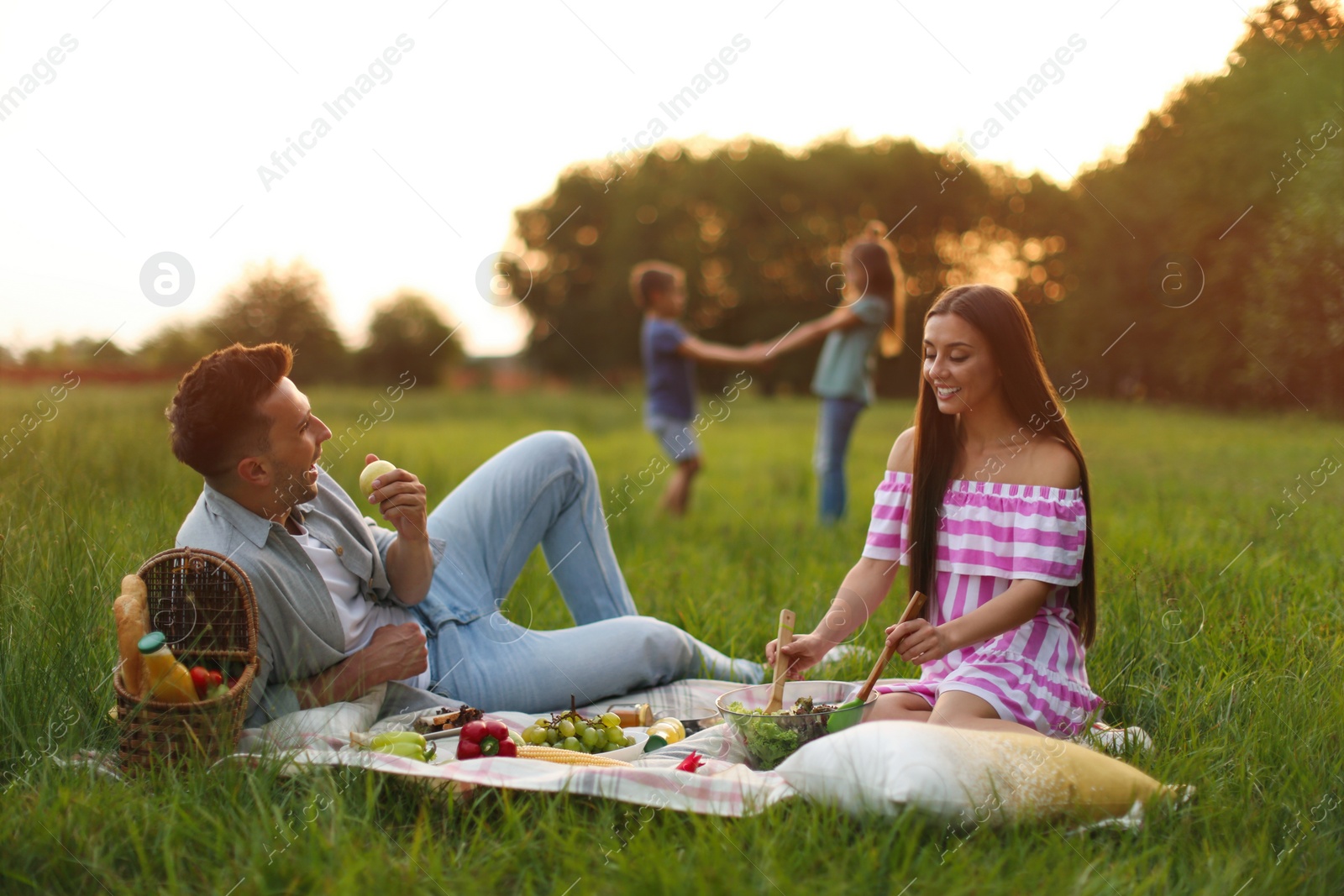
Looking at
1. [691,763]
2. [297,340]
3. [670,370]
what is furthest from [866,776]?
[297,340]

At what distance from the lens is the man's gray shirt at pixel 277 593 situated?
104 inches

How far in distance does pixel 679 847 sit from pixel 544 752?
618mm

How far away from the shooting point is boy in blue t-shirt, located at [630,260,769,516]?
24.5ft

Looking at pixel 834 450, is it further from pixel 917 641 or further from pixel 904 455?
pixel 917 641

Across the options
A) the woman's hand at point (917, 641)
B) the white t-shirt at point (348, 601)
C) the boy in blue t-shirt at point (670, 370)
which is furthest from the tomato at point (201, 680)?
the boy in blue t-shirt at point (670, 370)

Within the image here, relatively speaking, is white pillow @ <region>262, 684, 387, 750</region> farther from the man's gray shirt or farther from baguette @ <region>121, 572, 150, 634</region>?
baguette @ <region>121, 572, 150, 634</region>

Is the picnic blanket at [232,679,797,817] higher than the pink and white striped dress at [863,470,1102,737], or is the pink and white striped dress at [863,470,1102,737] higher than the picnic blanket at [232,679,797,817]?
the pink and white striped dress at [863,470,1102,737]

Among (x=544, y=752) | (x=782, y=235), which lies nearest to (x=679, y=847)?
(x=544, y=752)

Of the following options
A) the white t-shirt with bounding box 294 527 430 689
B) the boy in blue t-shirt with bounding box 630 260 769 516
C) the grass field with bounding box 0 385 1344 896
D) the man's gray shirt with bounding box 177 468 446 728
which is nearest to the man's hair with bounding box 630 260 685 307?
the boy in blue t-shirt with bounding box 630 260 769 516

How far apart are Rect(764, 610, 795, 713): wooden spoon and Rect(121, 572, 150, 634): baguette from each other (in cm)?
148

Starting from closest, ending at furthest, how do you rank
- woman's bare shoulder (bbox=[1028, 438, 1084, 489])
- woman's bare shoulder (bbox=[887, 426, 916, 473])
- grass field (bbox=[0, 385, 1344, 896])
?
grass field (bbox=[0, 385, 1344, 896]) → woman's bare shoulder (bbox=[1028, 438, 1084, 489]) → woman's bare shoulder (bbox=[887, 426, 916, 473])

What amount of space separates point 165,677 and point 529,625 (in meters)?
1.65

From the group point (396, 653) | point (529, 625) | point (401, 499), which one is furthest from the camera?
point (529, 625)

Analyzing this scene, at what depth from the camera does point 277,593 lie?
8.68 feet
